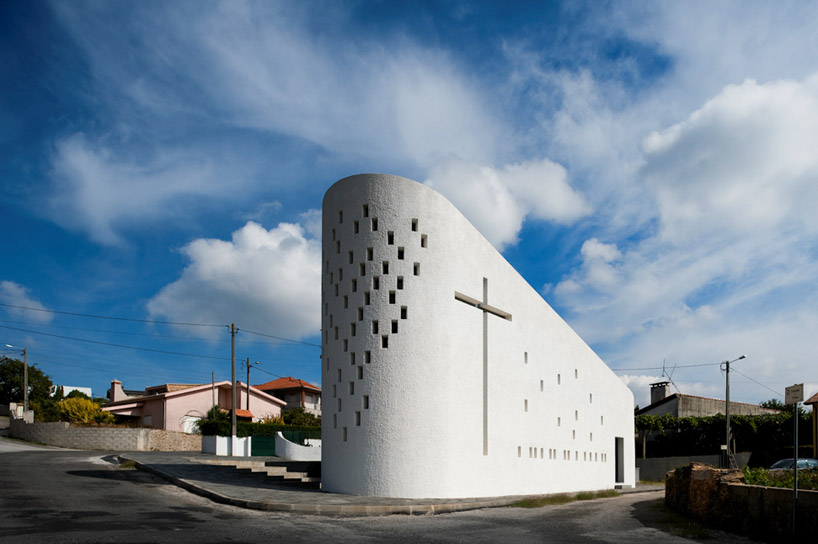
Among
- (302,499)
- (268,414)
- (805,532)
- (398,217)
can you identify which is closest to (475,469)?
(302,499)

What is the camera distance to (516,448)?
2500 centimetres

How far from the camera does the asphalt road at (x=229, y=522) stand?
39.1 ft

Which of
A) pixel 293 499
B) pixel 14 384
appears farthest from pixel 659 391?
pixel 14 384

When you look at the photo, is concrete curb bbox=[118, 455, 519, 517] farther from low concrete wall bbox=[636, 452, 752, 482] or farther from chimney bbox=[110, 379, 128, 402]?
chimney bbox=[110, 379, 128, 402]

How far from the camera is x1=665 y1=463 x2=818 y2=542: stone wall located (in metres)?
11.5

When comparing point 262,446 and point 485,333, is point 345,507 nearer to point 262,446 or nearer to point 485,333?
point 485,333

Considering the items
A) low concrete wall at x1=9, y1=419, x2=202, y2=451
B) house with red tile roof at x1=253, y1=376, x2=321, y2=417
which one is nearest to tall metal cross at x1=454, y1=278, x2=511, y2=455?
low concrete wall at x1=9, y1=419, x2=202, y2=451

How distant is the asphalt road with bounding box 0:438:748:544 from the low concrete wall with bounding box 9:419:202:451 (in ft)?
70.1

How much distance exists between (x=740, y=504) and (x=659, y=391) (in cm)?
4845

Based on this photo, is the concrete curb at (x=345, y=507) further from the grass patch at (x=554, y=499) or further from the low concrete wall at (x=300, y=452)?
the low concrete wall at (x=300, y=452)

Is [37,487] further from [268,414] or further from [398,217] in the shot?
[268,414]

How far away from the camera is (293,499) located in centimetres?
1811

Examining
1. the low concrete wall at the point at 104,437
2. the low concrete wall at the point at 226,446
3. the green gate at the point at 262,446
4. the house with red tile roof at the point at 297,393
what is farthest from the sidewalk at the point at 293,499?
the house with red tile roof at the point at 297,393

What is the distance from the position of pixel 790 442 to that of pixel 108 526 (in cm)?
4457
